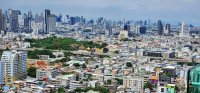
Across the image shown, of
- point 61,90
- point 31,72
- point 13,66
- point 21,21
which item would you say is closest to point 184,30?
point 21,21

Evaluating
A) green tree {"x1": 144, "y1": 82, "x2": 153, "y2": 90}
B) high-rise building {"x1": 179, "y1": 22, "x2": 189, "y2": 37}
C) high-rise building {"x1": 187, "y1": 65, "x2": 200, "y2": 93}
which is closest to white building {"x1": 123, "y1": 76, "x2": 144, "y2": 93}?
green tree {"x1": 144, "y1": 82, "x2": 153, "y2": 90}

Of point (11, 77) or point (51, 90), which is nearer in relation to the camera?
point (51, 90)

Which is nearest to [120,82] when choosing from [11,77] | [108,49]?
[11,77]

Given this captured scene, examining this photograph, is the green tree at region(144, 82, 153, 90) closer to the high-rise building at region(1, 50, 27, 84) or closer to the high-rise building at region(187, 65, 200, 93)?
the high-rise building at region(1, 50, 27, 84)

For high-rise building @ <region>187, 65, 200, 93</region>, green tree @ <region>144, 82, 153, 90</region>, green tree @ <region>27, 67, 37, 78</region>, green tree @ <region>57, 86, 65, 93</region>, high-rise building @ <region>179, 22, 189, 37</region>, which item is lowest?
green tree @ <region>144, 82, 153, 90</region>

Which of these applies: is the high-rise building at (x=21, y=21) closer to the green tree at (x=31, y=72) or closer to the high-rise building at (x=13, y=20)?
the high-rise building at (x=13, y=20)

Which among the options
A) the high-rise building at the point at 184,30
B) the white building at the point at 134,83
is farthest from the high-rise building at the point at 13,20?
the white building at the point at 134,83

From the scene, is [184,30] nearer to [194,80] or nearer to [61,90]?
[61,90]

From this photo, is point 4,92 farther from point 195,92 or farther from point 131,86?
point 195,92
